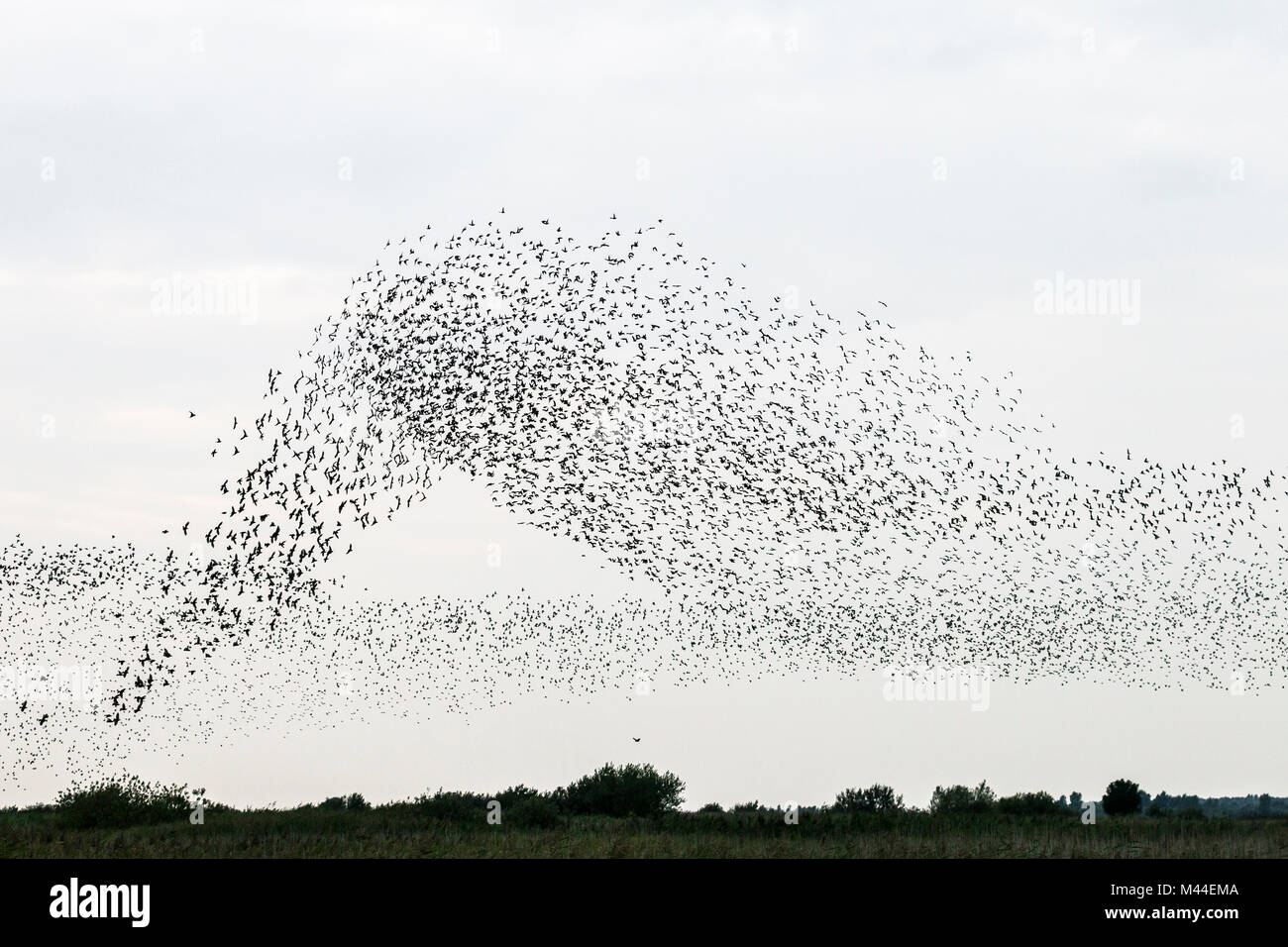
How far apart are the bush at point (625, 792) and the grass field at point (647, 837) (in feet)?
10.9

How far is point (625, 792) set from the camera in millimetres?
49906

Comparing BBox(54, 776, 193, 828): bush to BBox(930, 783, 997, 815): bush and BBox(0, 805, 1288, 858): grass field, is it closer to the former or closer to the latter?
BBox(0, 805, 1288, 858): grass field

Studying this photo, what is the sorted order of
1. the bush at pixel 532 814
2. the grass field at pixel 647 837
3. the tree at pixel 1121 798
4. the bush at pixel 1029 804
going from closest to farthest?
the grass field at pixel 647 837
the bush at pixel 532 814
the bush at pixel 1029 804
the tree at pixel 1121 798

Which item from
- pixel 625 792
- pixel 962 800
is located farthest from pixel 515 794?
pixel 962 800

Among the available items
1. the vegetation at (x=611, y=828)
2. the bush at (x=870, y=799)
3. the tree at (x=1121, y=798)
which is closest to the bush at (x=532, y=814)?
the vegetation at (x=611, y=828)

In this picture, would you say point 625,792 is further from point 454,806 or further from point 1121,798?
point 1121,798

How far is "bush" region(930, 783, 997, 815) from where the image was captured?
49.5 meters

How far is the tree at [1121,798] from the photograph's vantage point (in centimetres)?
6091

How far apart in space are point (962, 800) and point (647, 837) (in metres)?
21.1

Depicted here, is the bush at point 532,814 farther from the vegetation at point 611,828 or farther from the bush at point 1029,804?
the bush at point 1029,804
